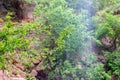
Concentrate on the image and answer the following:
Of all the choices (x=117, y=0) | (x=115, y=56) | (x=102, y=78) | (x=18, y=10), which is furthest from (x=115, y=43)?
(x=18, y=10)

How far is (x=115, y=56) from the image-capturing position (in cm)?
1448

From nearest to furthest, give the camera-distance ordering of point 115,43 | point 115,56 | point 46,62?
1. point 46,62
2. point 115,56
3. point 115,43

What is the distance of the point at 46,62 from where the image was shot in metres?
12.9

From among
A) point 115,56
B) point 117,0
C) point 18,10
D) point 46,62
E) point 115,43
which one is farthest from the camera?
point 117,0

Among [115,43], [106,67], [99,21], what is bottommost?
[106,67]

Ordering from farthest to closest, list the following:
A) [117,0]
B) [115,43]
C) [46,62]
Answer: [117,0], [115,43], [46,62]

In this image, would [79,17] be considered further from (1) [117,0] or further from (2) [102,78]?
(1) [117,0]

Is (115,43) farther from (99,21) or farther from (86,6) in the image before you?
(86,6)

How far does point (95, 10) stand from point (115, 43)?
3.65 m

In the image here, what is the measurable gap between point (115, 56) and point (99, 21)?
2647 mm

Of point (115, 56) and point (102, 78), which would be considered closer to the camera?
point (102, 78)

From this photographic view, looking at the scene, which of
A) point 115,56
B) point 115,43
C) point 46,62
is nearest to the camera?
point 46,62

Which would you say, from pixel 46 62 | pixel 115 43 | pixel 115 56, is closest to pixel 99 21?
pixel 115 43

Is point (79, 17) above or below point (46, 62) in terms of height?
above
